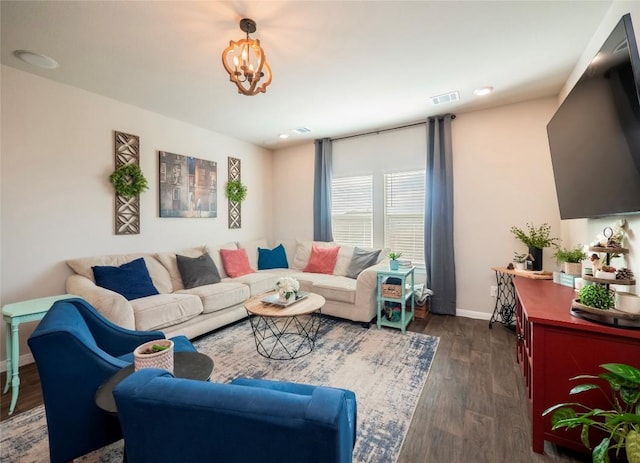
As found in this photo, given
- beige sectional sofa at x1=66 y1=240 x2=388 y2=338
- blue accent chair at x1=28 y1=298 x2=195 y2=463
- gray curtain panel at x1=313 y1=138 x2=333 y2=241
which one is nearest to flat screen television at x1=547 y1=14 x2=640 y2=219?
beige sectional sofa at x1=66 y1=240 x2=388 y2=338

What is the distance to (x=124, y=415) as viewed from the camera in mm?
746

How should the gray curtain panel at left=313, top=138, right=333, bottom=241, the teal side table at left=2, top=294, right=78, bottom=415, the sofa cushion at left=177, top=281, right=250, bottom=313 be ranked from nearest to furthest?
the teal side table at left=2, top=294, right=78, bottom=415, the sofa cushion at left=177, top=281, right=250, bottom=313, the gray curtain panel at left=313, top=138, right=333, bottom=241

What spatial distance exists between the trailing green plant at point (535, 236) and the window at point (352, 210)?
190cm

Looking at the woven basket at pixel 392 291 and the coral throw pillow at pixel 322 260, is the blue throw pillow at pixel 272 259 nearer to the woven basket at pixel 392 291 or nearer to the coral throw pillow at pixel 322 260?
the coral throw pillow at pixel 322 260

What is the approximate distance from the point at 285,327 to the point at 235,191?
2.33 meters

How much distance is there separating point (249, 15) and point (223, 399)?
2225 mm

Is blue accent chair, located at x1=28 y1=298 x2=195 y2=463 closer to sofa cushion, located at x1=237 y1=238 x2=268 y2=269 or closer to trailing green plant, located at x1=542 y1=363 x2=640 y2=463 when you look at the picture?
trailing green plant, located at x1=542 y1=363 x2=640 y2=463

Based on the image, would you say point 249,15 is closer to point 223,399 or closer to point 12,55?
point 12,55

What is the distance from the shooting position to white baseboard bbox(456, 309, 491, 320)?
Result: 3.51m

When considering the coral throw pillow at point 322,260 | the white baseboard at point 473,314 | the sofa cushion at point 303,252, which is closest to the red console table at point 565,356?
the white baseboard at point 473,314

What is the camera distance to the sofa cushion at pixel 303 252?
4453 millimetres

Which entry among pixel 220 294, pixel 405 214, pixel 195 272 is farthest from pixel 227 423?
pixel 405 214

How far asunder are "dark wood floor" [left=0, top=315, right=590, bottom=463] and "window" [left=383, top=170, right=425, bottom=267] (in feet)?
4.77

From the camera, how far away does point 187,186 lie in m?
3.85
